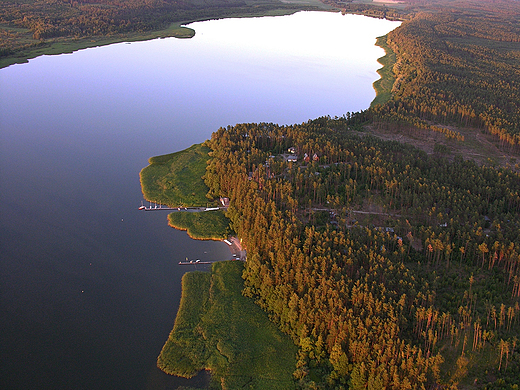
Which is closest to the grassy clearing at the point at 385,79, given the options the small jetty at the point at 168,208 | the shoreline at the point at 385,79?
the shoreline at the point at 385,79

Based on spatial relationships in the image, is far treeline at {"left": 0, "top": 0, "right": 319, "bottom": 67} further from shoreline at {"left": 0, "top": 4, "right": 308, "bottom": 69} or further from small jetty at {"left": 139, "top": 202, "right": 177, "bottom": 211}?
small jetty at {"left": 139, "top": 202, "right": 177, "bottom": 211}

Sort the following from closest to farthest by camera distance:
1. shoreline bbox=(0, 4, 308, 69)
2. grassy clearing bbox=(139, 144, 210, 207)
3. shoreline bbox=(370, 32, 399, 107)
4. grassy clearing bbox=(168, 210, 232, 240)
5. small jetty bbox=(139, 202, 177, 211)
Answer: grassy clearing bbox=(168, 210, 232, 240) < small jetty bbox=(139, 202, 177, 211) < grassy clearing bbox=(139, 144, 210, 207) < shoreline bbox=(370, 32, 399, 107) < shoreline bbox=(0, 4, 308, 69)

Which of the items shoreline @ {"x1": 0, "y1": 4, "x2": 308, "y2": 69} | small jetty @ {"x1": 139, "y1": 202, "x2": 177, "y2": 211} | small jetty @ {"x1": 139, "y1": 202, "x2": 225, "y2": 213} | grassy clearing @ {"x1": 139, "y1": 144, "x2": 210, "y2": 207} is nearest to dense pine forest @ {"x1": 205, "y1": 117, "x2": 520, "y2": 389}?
grassy clearing @ {"x1": 139, "y1": 144, "x2": 210, "y2": 207}

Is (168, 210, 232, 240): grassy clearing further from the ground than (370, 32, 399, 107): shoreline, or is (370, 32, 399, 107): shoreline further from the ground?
(370, 32, 399, 107): shoreline

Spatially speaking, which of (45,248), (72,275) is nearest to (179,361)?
(72,275)

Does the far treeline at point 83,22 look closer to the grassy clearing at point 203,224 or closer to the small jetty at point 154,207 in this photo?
the small jetty at point 154,207

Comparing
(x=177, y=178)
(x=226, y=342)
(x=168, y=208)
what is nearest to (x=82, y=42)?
(x=177, y=178)

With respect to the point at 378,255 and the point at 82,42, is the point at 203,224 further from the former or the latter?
the point at 82,42
